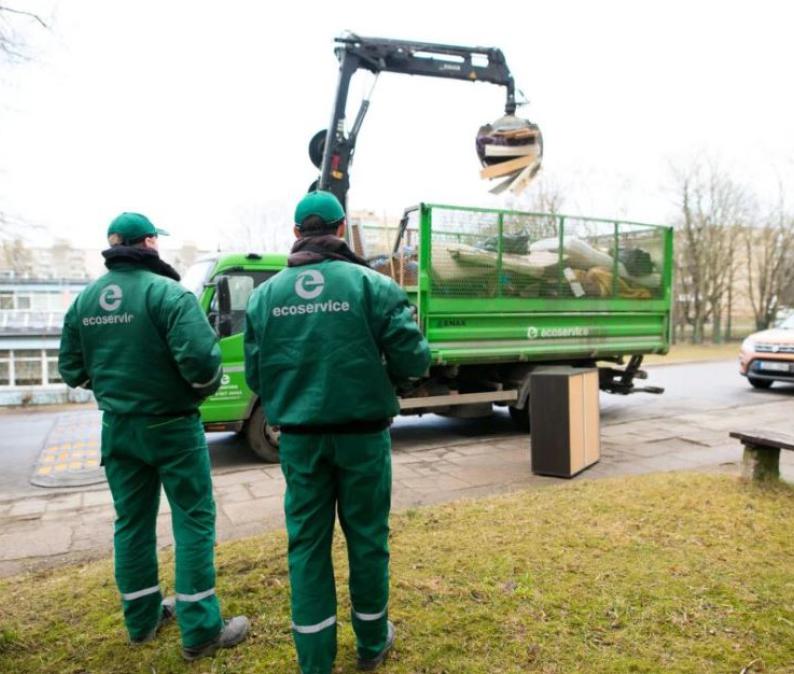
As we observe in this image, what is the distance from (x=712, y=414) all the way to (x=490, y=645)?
333 inches

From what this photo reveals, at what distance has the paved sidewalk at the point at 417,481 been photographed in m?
4.58

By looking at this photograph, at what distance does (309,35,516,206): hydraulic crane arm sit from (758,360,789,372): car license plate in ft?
26.1

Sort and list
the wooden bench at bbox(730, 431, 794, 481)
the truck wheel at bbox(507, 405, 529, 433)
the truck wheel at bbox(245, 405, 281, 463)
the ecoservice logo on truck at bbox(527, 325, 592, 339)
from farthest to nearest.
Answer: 1. the truck wheel at bbox(507, 405, 529, 433)
2. the ecoservice logo on truck at bbox(527, 325, 592, 339)
3. the truck wheel at bbox(245, 405, 281, 463)
4. the wooden bench at bbox(730, 431, 794, 481)

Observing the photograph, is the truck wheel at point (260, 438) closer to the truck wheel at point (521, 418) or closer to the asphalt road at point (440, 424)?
the asphalt road at point (440, 424)

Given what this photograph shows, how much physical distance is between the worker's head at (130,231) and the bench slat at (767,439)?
4732 mm

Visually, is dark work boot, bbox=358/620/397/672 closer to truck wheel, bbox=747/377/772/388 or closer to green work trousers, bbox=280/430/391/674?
green work trousers, bbox=280/430/391/674

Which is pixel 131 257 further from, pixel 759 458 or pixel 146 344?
pixel 759 458

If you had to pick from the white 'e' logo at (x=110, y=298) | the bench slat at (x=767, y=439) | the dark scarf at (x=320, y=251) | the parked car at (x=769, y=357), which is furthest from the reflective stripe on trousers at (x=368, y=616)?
the parked car at (x=769, y=357)

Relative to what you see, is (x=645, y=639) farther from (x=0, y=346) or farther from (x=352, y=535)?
(x=0, y=346)

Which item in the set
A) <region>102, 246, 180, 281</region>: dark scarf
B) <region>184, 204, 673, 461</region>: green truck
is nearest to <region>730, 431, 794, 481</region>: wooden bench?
<region>184, 204, 673, 461</region>: green truck

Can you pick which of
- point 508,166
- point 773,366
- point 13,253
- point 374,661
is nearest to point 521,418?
point 508,166

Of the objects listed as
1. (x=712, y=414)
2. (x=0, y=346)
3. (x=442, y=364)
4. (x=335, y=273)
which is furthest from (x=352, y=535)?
(x=0, y=346)

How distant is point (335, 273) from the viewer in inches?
97.9

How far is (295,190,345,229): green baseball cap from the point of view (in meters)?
2.61
